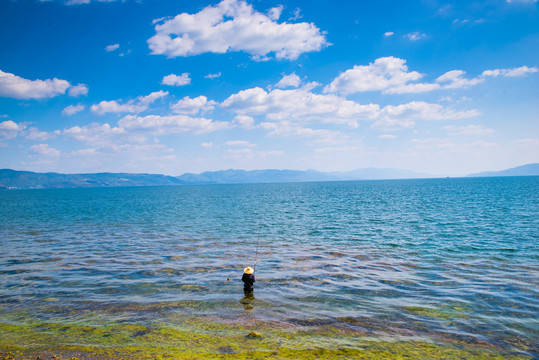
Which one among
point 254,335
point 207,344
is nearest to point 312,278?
point 254,335

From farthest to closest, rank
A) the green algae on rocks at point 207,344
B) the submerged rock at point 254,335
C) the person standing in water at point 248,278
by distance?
the person standing in water at point 248,278 < the submerged rock at point 254,335 < the green algae on rocks at point 207,344

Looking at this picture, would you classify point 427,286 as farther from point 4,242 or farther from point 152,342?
point 4,242

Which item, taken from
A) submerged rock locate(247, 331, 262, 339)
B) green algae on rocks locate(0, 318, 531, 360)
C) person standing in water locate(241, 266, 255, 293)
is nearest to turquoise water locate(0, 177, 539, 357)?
person standing in water locate(241, 266, 255, 293)

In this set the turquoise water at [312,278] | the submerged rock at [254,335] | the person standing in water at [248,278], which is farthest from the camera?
the person standing in water at [248,278]

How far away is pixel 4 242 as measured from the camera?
99.0ft

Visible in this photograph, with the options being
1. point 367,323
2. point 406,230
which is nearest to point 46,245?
point 367,323

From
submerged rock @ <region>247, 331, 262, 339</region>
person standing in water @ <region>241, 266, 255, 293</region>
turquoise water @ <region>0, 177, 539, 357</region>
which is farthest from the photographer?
person standing in water @ <region>241, 266, 255, 293</region>

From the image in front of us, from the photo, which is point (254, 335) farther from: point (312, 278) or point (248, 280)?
point (312, 278)

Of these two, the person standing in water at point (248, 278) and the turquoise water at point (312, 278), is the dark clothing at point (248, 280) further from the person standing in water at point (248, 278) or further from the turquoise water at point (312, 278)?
the turquoise water at point (312, 278)

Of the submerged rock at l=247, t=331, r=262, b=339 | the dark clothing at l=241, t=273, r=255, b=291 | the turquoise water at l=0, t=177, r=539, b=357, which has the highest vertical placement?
the dark clothing at l=241, t=273, r=255, b=291

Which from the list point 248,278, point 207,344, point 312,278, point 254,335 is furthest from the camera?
point 312,278

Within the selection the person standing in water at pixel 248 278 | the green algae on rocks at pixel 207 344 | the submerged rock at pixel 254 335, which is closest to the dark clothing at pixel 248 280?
the person standing in water at pixel 248 278

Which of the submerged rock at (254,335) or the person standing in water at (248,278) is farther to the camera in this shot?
the person standing in water at (248,278)

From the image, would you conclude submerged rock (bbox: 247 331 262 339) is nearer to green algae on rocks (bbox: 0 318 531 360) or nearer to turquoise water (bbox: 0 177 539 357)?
green algae on rocks (bbox: 0 318 531 360)
